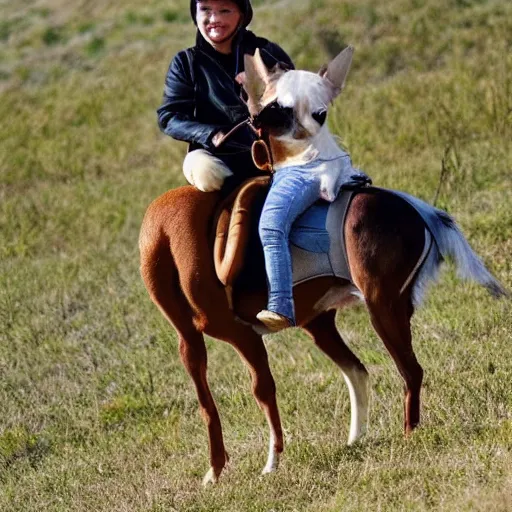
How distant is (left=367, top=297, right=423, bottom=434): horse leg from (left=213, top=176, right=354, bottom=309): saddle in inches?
10.0

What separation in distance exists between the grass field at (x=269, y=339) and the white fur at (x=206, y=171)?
4.96 feet

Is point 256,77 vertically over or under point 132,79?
over

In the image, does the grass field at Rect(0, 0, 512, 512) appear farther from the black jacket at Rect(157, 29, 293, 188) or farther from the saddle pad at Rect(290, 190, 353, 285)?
the black jacket at Rect(157, 29, 293, 188)

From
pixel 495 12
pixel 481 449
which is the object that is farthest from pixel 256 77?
pixel 495 12

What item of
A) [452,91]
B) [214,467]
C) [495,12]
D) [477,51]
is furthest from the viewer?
[495,12]

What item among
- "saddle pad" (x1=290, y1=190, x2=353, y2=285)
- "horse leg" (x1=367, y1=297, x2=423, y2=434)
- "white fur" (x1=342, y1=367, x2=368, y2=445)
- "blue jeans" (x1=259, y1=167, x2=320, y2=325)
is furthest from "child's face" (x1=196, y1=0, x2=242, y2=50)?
"white fur" (x1=342, y1=367, x2=368, y2=445)

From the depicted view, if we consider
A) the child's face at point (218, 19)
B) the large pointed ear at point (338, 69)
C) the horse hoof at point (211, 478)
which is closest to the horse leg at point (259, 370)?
the horse hoof at point (211, 478)

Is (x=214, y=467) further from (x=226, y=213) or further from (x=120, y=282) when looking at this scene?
(x=120, y=282)

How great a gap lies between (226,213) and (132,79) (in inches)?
663

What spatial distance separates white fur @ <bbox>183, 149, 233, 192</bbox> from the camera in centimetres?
557

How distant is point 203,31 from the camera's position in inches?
227

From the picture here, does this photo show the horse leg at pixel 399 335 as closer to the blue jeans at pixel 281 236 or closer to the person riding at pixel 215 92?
the blue jeans at pixel 281 236

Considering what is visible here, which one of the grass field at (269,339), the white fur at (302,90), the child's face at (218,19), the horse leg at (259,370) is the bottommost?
the grass field at (269,339)

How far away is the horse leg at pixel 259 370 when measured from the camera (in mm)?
5680
